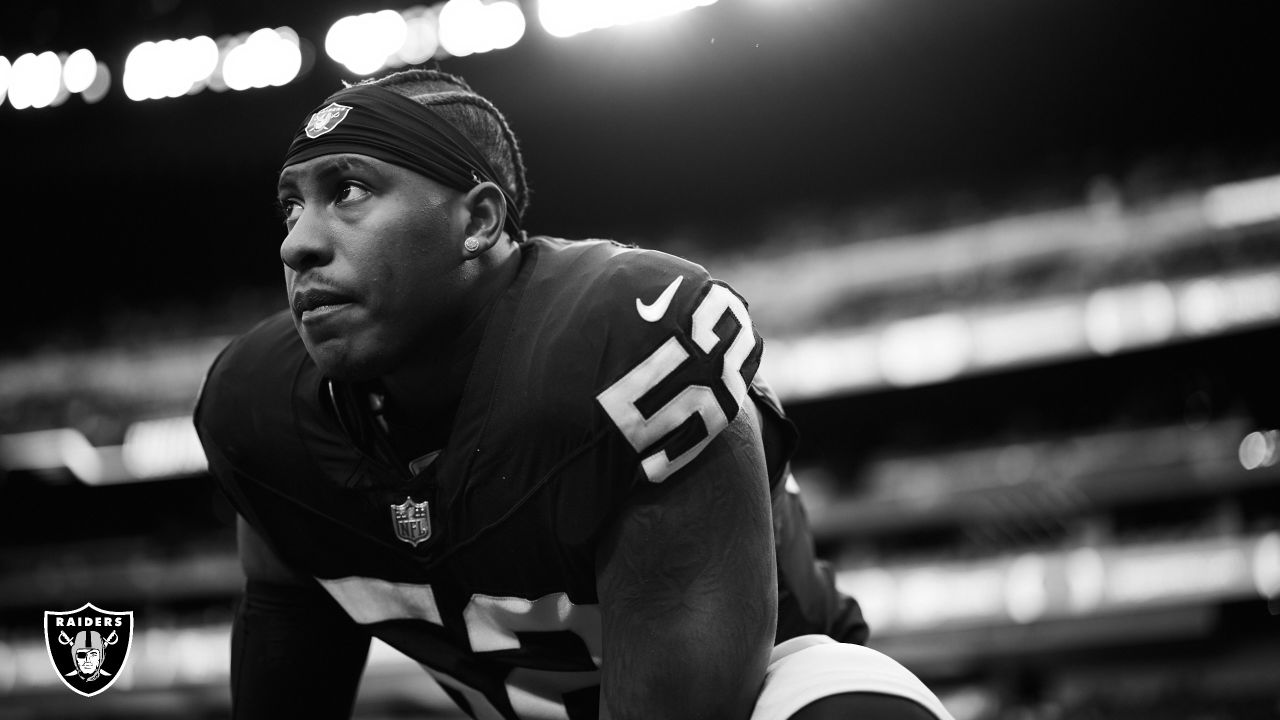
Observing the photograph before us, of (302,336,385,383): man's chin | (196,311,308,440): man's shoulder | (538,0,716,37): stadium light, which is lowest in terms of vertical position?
(196,311,308,440): man's shoulder

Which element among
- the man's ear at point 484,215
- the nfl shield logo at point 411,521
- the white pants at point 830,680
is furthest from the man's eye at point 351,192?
the white pants at point 830,680

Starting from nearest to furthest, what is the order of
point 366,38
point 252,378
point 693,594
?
point 693,594, point 252,378, point 366,38

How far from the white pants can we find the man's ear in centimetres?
54

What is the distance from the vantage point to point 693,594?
103cm

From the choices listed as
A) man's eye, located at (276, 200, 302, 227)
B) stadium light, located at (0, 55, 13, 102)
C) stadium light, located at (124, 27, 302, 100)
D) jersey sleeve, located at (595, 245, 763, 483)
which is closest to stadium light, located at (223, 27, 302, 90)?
stadium light, located at (124, 27, 302, 100)

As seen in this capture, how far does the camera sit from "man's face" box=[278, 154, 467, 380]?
116cm

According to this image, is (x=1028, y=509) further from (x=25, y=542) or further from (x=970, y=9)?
(x=25, y=542)

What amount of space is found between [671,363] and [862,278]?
4.99 meters

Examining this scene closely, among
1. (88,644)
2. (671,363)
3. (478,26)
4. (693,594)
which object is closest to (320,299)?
(671,363)

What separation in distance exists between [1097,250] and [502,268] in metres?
4.80

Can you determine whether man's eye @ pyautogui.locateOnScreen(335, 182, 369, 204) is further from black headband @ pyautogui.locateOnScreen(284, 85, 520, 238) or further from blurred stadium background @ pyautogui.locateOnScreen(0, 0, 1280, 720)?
blurred stadium background @ pyautogui.locateOnScreen(0, 0, 1280, 720)

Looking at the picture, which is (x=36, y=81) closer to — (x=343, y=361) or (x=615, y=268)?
(x=343, y=361)

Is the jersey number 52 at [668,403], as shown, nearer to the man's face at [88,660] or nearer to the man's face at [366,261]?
the man's face at [366,261]

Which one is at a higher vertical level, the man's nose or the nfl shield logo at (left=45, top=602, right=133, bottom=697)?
the man's nose
